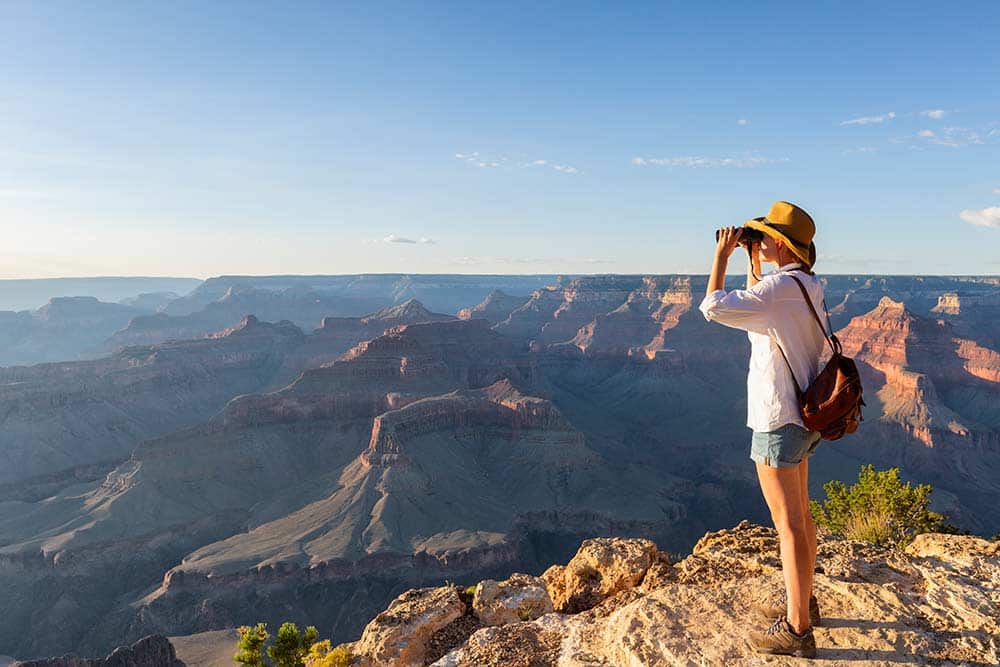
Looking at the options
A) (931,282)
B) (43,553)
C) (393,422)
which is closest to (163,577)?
(43,553)

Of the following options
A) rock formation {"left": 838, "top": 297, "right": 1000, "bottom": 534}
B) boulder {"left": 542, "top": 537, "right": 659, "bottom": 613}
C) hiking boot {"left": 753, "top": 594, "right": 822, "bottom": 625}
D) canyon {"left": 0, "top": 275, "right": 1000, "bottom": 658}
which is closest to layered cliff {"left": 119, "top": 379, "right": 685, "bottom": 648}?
canyon {"left": 0, "top": 275, "right": 1000, "bottom": 658}

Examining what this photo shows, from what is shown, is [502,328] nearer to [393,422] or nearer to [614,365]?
[614,365]

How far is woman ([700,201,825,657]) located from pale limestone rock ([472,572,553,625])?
5.03 m

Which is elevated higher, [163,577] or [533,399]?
[533,399]

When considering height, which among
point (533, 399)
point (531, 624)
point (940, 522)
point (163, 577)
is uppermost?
point (531, 624)

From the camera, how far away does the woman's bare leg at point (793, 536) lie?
17.6ft

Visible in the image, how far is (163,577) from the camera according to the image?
5891cm

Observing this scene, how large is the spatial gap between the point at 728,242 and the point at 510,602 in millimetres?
7723

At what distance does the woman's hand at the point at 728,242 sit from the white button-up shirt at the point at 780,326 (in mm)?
460

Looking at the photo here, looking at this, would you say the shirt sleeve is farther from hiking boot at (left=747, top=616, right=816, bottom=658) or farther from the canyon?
the canyon

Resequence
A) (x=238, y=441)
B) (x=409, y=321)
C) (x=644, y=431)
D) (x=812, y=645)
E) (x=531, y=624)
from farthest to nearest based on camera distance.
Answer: (x=409, y=321), (x=644, y=431), (x=238, y=441), (x=531, y=624), (x=812, y=645)

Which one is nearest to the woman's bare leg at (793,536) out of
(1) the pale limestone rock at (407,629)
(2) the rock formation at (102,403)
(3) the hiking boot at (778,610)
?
(3) the hiking boot at (778,610)

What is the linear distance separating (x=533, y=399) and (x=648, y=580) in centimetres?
7321

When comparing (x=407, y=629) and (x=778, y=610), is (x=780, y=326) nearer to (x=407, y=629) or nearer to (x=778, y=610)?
(x=778, y=610)
